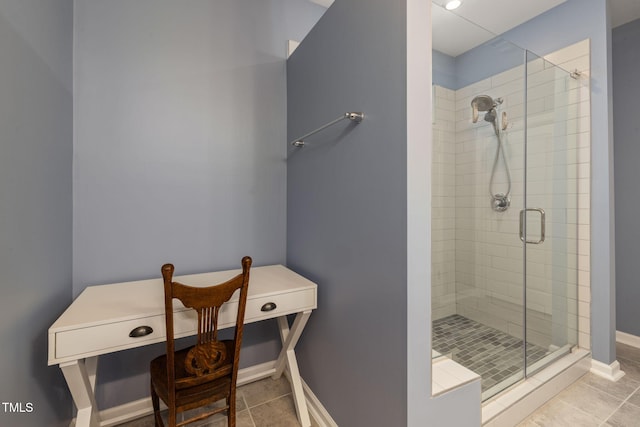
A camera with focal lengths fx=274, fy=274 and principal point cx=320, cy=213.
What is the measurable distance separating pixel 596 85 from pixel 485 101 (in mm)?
720

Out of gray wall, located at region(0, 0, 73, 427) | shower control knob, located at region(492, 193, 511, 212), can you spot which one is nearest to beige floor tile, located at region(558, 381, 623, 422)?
shower control knob, located at region(492, 193, 511, 212)

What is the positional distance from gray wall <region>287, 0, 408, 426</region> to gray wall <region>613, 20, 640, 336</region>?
264 cm

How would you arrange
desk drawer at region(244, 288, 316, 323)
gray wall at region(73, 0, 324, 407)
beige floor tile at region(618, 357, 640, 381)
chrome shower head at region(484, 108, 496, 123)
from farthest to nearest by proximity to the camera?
1. chrome shower head at region(484, 108, 496, 123)
2. beige floor tile at region(618, 357, 640, 381)
3. gray wall at region(73, 0, 324, 407)
4. desk drawer at region(244, 288, 316, 323)

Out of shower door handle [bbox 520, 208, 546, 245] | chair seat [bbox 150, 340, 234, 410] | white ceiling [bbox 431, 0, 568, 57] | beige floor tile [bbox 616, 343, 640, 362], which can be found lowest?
beige floor tile [bbox 616, 343, 640, 362]

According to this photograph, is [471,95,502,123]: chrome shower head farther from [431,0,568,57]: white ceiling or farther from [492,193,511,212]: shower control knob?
[492,193,511,212]: shower control knob

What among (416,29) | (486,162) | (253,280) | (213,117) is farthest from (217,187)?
(486,162)

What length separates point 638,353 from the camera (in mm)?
2168

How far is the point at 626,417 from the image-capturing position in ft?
4.92

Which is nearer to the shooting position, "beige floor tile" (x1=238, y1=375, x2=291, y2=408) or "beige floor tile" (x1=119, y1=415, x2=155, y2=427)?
"beige floor tile" (x1=119, y1=415, x2=155, y2=427)

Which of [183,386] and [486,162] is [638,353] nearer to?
[486,162]

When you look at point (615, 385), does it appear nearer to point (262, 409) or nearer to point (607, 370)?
point (607, 370)

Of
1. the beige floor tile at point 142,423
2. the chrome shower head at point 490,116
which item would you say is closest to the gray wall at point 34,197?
the beige floor tile at point 142,423

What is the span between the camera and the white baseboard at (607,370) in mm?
1839

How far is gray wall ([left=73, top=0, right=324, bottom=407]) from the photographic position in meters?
1.46
